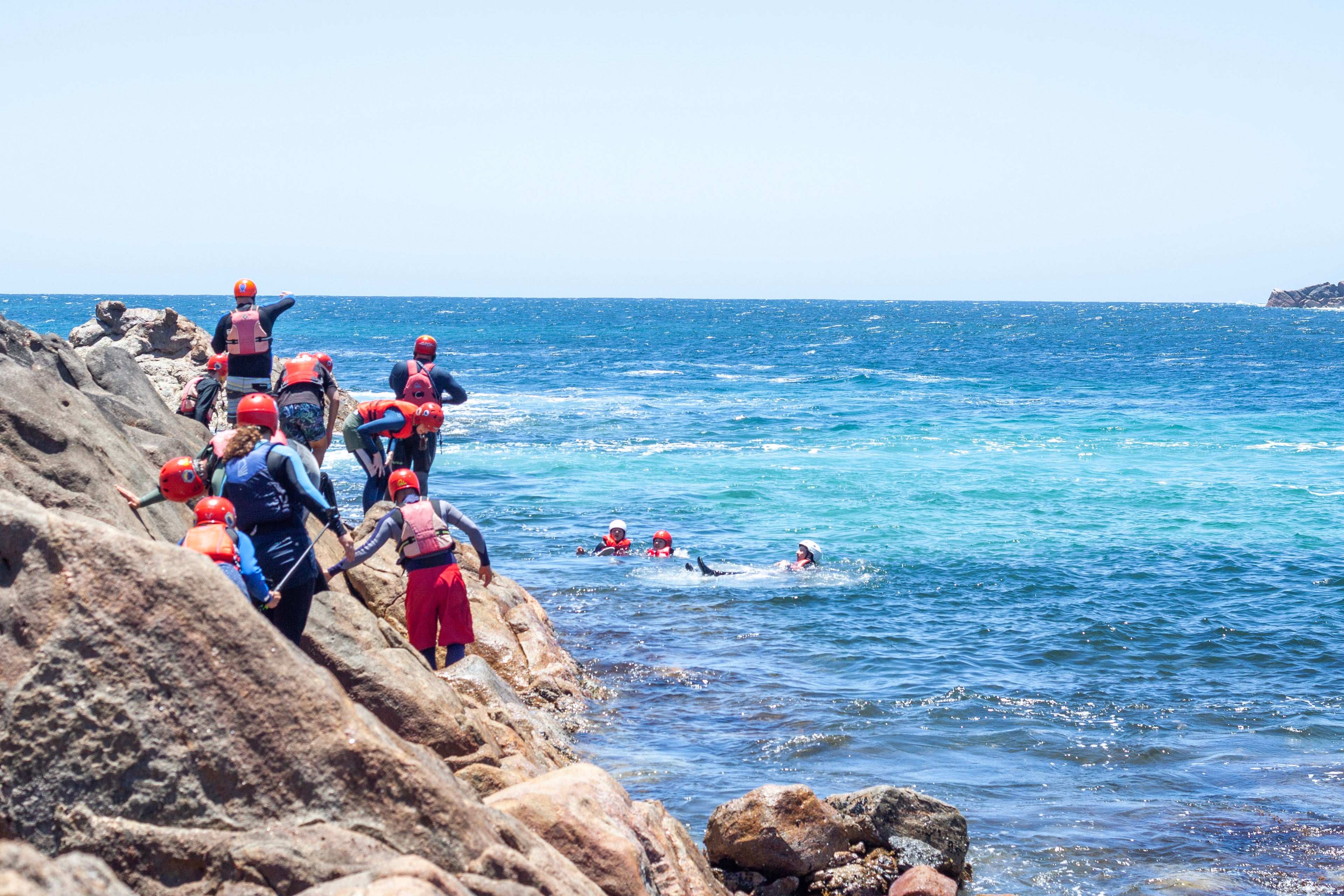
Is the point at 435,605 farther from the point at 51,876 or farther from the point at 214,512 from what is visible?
the point at 51,876

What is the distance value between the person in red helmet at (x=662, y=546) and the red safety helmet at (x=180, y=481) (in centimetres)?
1337

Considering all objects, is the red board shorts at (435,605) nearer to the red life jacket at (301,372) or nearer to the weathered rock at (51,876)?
the red life jacket at (301,372)

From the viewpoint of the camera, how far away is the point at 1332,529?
73.8 ft

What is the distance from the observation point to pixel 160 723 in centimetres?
419

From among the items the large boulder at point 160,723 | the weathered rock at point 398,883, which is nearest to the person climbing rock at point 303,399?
the large boulder at point 160,723

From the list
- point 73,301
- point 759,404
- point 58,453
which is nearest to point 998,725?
point 58,453

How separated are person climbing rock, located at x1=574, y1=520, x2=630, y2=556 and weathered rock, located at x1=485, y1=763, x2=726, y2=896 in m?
13.2

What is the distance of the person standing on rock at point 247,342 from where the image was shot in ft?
34.2

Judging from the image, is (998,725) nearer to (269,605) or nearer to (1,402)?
(269,605)

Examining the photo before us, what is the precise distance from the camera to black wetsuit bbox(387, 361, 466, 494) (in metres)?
11.4

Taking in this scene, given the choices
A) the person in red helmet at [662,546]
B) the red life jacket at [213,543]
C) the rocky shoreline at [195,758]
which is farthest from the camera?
the person in red helmet at [662,546]

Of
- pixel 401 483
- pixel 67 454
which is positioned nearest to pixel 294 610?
pixel 67 454

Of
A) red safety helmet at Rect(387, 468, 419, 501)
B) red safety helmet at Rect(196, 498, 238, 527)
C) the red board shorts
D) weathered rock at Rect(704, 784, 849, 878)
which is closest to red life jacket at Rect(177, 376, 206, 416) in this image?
red safety helmet at Rect(387, 468, 419, 501)

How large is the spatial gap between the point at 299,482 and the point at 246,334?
180 inches
